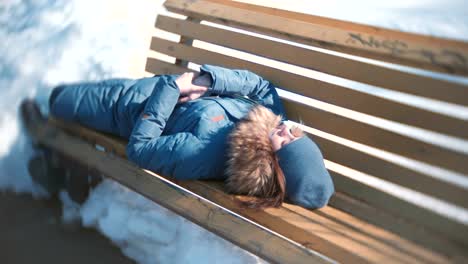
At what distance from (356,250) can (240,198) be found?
0.53 meters

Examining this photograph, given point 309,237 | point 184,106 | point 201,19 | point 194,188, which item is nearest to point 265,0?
point 201,19

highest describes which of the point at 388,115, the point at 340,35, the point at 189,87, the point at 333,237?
the point at 340,35

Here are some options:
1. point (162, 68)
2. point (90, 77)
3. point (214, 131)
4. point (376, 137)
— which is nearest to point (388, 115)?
point (376, 137)

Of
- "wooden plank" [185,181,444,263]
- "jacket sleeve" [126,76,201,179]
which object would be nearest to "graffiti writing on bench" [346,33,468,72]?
"wooden plank" [185,181,444,263]

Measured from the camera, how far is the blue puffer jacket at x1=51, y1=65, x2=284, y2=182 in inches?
86.2

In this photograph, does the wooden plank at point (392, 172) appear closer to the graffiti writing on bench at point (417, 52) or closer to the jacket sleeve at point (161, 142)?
the graffiti writing on bench at point (417, 52)

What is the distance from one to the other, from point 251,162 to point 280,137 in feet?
0.61

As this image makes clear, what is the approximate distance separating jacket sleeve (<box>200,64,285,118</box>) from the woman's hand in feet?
0.17

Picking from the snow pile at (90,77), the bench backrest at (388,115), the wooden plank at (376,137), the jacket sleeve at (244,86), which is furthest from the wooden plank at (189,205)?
the wooden plank at (376,137)

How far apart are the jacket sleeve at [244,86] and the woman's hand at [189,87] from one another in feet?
0.17

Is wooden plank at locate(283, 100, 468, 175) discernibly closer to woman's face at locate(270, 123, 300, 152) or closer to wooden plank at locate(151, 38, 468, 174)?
wooden plank at locate(151, 38, 468, 174)

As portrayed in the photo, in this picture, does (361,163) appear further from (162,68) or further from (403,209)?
(162,68)

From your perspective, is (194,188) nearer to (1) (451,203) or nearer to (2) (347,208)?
(2) (347,208)

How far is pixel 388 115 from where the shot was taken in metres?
2.23
